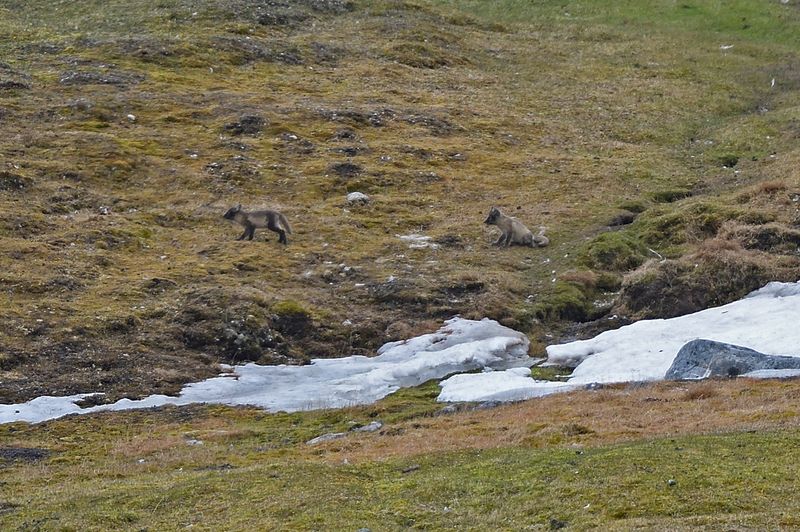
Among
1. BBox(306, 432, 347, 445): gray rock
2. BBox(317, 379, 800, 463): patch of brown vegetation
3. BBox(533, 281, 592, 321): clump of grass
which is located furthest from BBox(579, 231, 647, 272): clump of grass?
BBox(306, 432, 347, 445): gray rock

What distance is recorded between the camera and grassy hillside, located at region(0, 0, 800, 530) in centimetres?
1980

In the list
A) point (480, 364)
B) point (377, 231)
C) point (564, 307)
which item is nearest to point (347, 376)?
point (480, 364)

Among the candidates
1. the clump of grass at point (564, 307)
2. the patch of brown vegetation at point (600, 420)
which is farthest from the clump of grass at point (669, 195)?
the patch of brown vegetation at point (600, 420)

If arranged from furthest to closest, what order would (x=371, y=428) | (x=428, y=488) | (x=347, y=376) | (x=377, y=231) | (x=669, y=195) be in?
(x=669, y=195) → (x=377, y=231) → (x=347, y=376) → (x=371, y=428) → (x=428, y=488)

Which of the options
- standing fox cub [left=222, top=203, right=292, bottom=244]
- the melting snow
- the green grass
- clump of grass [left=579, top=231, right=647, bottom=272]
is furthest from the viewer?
standing fox cub [left=222, top=203, right=292, bottom=244]

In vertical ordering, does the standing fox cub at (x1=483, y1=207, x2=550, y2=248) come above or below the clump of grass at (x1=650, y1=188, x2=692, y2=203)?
above

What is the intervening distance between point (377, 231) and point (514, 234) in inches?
240

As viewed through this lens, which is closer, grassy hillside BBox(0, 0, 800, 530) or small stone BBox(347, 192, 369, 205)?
grassy hillside BBox(0, 0, 800, 530)

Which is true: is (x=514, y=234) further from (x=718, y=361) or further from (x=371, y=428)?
(x=371, y=428)

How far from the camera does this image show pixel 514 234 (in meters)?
45.6

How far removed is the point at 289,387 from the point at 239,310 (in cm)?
472

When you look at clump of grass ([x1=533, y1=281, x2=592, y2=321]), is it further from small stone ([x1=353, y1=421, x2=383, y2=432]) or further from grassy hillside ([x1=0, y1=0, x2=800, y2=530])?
small stone ([x1=353, y1=421, x2=383, y2=432])

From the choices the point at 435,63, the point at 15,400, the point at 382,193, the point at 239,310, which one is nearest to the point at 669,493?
the point at 15,400

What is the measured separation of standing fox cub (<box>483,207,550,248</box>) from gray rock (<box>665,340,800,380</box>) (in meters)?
16.0
